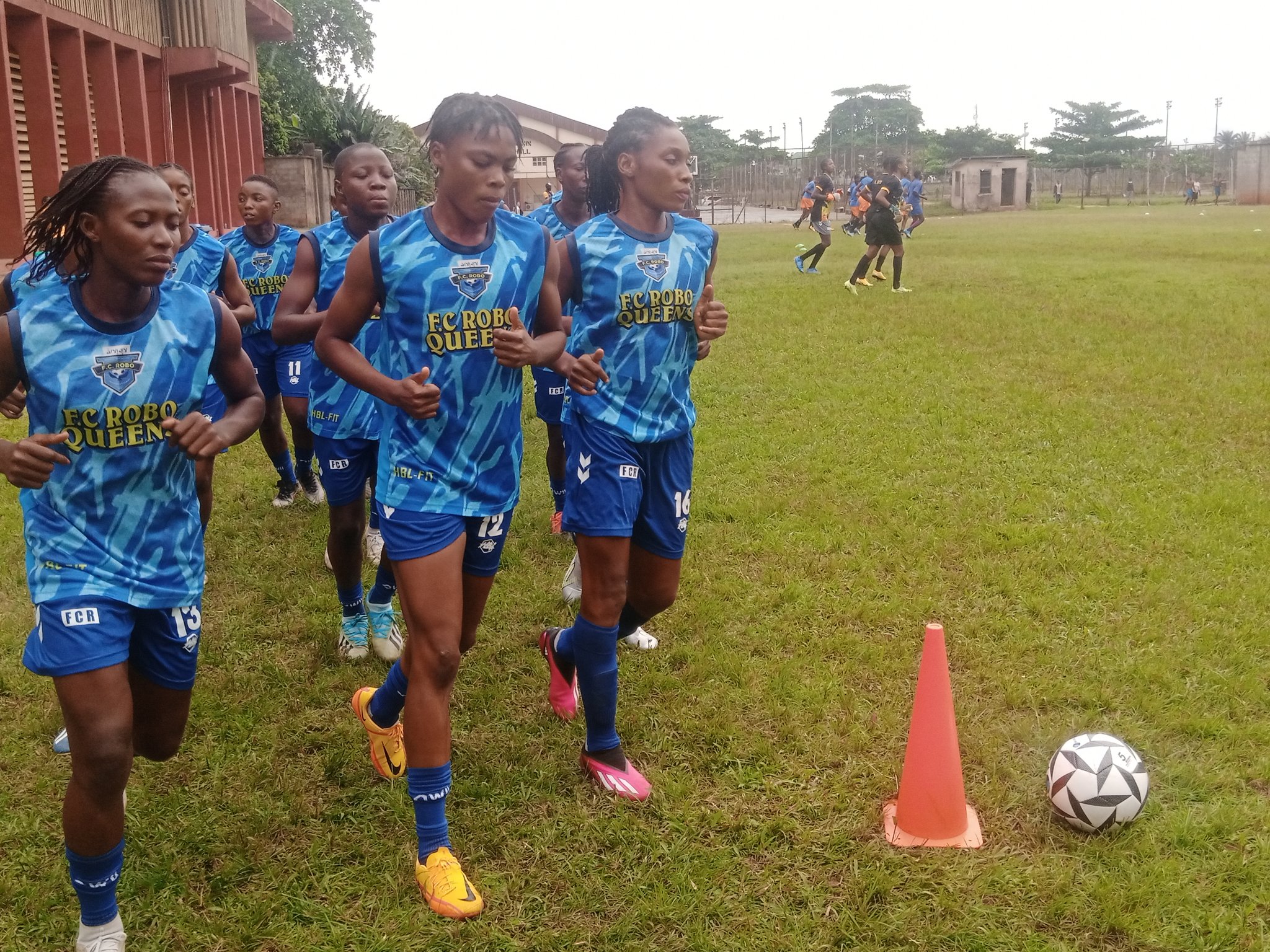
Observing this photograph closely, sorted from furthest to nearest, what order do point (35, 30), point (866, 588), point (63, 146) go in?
point (63, 146) → point (35, 30) → point (866, 588)

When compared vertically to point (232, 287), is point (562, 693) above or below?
below

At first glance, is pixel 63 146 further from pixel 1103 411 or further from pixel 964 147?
pixel 964 147

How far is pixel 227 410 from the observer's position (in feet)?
10.9

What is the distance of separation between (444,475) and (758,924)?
5.50 feet

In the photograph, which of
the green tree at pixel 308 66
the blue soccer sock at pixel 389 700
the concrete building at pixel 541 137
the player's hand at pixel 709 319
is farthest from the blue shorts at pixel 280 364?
the concrete building at pixel 541 137

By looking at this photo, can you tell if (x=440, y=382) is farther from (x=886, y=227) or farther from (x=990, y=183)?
(x=990, y=183)

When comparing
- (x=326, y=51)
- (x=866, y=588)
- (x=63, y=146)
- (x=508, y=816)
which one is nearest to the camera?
(x=508, y=816)

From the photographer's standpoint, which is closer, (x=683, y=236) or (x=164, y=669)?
(x=164, y=669)

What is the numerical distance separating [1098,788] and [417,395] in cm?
258

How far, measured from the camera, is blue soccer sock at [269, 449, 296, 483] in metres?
7.90

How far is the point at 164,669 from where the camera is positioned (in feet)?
10.6

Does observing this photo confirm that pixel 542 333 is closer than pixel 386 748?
Yes

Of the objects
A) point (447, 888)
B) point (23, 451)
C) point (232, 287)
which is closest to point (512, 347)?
point (23, 451)

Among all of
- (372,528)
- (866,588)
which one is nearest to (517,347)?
(866,588)
